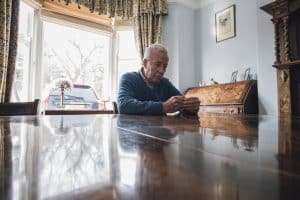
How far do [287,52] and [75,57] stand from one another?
2740mm

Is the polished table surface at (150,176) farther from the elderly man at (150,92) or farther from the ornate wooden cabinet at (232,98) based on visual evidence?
the ornate wooden cabinet at (232,98)

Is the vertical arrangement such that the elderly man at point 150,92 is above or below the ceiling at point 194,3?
below

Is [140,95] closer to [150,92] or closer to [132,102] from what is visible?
[150,92]

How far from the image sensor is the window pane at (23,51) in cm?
295

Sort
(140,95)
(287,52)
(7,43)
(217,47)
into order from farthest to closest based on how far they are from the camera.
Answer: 1. (217,47)
2. (7,43)
3. (287,52)
4. (140,95)

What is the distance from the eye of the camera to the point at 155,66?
5.81ft

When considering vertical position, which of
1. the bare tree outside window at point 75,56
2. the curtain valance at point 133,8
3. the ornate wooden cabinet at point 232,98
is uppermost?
the curtain valance at point 133,8

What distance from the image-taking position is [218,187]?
0.42ft


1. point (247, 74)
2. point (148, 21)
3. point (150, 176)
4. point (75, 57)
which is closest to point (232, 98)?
point (247, 74)

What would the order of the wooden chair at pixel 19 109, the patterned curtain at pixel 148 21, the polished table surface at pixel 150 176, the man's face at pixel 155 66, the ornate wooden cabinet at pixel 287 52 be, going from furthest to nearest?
1. the patterned curtain at pixel 148 21
2. the ornate wooden cabinet at pixel 287 52
3. the man's face at pixel 155 66
4. the wooden chair at pixel 19 109
5. the polished table surface at pixel 150 176

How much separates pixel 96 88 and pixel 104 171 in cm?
371

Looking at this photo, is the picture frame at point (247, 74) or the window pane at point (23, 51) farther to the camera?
the picture frame at point (247, 74)

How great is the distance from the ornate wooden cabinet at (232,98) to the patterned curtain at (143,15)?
4.28ft

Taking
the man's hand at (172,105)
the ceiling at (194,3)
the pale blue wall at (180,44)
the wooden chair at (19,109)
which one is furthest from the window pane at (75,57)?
the man's hand at (172,105)
